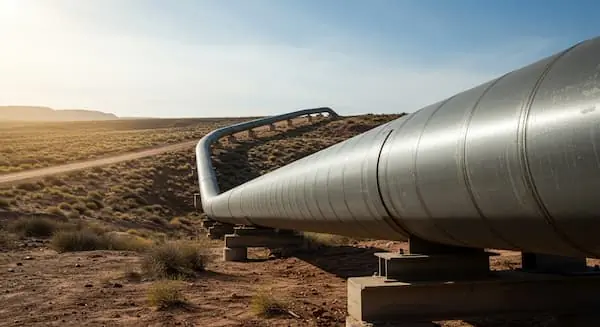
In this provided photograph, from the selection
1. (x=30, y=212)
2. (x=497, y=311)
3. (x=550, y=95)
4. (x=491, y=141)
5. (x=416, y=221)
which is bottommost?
(x=30, y=212)

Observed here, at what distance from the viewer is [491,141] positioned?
12.0 ft

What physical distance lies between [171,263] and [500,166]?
414 inches

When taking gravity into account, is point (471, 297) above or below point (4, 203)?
above

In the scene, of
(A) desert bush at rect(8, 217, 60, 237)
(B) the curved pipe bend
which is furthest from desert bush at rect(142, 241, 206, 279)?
(A) desert bush at rect(8, 217, 60, 237)

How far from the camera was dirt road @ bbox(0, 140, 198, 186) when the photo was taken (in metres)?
36.8

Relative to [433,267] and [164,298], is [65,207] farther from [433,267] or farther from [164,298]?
[433,267]

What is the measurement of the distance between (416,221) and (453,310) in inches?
42.8

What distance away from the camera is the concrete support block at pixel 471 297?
5.51 m

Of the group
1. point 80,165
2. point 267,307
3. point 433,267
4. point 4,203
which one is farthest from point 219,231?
point 80,165

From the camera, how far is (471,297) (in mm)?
5598

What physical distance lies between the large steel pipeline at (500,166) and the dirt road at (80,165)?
3210 centimetres

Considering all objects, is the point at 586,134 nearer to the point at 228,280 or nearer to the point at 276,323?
the point at 276,323

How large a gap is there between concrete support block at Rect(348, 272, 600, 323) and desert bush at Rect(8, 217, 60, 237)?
59.8 ft

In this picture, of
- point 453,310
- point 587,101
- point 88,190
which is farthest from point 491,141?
point 88,190
